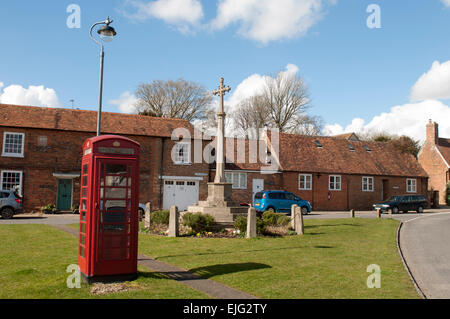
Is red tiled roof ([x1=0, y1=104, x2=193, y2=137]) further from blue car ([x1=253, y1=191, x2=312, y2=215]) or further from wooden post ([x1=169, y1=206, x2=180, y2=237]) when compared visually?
wooden post ([x1=169, y1=206, x2=180, y2=237])

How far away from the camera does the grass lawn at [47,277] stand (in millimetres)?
6988

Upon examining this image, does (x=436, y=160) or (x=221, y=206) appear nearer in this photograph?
(x=221, y=206)

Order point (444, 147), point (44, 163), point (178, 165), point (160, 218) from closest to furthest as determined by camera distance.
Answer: point (160, 218), point (44, 163), point (178, 165), point (444, 147)

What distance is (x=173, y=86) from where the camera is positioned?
180 feet

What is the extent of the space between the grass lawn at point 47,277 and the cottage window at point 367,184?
31.8 m

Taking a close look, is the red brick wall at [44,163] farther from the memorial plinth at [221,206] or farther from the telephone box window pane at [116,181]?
the telephone box window pane at [116,181]

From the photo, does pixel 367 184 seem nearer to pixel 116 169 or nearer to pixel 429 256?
pixel 429 256

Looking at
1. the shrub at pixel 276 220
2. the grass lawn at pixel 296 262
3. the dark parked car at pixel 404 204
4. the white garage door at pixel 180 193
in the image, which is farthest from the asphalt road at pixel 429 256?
the white garage door at pixel 180 193

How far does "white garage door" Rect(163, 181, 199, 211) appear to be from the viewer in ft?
103

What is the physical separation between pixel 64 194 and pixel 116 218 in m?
22.9

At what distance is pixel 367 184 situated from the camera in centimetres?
3925

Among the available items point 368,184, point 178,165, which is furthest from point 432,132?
point 178,165

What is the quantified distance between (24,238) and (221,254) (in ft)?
23.7
